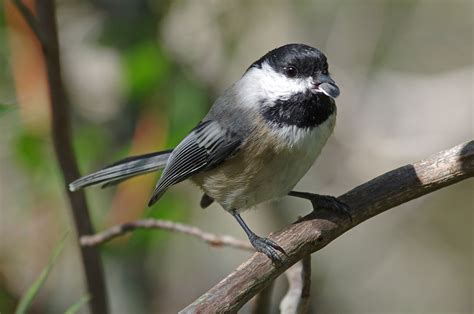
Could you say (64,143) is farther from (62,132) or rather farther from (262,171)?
(262,171)

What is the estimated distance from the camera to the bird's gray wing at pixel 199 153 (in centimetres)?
188

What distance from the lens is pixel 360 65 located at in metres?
3.15

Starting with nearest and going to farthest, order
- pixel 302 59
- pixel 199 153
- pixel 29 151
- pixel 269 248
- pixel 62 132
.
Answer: pixel 269 248 < pixel 62 132 < pixel 302 59 < pixel 199 153 < pixel 29 151

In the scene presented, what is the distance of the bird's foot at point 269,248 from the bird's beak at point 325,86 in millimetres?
381

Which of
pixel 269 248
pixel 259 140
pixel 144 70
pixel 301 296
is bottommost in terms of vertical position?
pixel 301 296

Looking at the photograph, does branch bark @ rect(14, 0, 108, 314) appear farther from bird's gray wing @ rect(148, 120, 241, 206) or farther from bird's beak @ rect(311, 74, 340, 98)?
bird's beak @ rect(311, 74, 340, 98)

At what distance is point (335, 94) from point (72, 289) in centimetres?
160

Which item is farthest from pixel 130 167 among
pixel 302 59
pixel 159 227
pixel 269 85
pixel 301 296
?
pixel 301 296

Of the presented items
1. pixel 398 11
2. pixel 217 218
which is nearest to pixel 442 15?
pixel 398 11

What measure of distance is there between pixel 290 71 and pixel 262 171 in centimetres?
26

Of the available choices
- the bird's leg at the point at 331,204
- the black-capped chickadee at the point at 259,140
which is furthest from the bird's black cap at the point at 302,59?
the bird's leg at the point at 331,204

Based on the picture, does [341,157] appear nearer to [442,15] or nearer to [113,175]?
[442,15]

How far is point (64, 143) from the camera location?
1.65 meters

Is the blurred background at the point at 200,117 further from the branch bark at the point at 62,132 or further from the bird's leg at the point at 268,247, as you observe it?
the bird's leg at the point at 268,247
